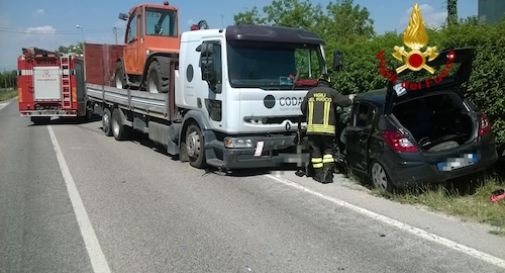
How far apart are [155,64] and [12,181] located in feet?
14.1

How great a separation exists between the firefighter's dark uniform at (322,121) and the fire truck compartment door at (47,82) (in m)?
15.5

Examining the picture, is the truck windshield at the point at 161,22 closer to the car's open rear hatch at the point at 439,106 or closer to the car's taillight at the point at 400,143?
the car's open rear hatch at the point at 439,106

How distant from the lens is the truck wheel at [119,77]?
1521 centimetres

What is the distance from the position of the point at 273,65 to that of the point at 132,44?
20.4 feet

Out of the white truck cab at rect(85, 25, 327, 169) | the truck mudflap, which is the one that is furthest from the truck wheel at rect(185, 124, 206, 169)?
the truck mudflap

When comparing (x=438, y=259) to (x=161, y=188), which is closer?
(x=438, y=259)

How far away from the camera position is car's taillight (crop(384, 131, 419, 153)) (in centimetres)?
692

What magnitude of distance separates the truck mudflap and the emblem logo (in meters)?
2.94

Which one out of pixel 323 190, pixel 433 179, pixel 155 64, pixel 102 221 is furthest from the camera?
pixel 155 64

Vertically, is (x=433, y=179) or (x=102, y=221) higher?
(x=433, y=179)

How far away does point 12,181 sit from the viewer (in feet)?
30.2

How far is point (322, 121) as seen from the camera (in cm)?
855

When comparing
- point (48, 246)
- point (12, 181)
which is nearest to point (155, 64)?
point (12, 181)

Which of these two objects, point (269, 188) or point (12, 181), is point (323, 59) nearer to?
point (269, 188)
